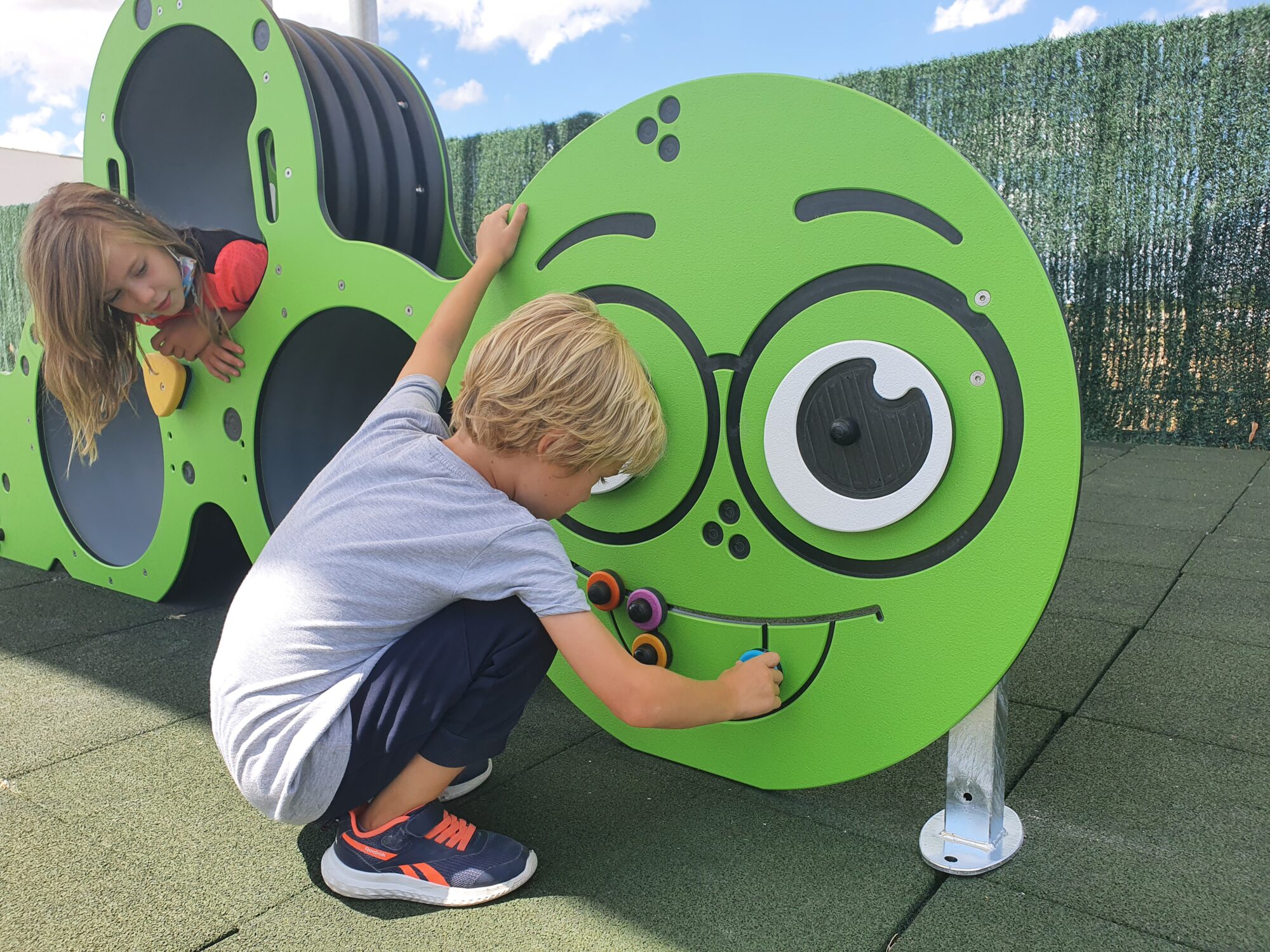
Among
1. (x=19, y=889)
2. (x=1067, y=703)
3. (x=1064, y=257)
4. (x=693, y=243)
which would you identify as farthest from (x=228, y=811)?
(x=1064, y=257)

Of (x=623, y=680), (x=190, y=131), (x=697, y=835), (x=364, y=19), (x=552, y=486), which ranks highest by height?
(x=364, y=19)

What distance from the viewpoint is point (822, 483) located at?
4.58ft

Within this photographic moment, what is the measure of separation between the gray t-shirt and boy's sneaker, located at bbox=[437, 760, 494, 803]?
1.09 feet

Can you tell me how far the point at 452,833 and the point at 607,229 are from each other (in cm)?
100

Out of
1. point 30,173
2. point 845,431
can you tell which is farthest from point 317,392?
point 30,173

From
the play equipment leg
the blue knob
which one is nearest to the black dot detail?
the blue knob

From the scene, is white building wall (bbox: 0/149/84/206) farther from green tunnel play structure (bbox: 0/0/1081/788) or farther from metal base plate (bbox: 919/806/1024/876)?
metal base plate (bbox: 919/806/1024/876)

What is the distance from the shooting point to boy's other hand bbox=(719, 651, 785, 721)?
141 cm

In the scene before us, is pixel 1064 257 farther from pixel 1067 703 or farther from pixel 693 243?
pixel 693 243

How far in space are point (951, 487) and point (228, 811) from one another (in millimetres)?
1251

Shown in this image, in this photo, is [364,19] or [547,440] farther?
[364,19]

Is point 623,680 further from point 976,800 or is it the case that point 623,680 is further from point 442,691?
point 976,800

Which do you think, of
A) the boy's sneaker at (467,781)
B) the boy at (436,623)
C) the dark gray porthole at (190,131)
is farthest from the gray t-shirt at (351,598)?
the dark gray porthole at (190,131)

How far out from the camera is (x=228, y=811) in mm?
1540
